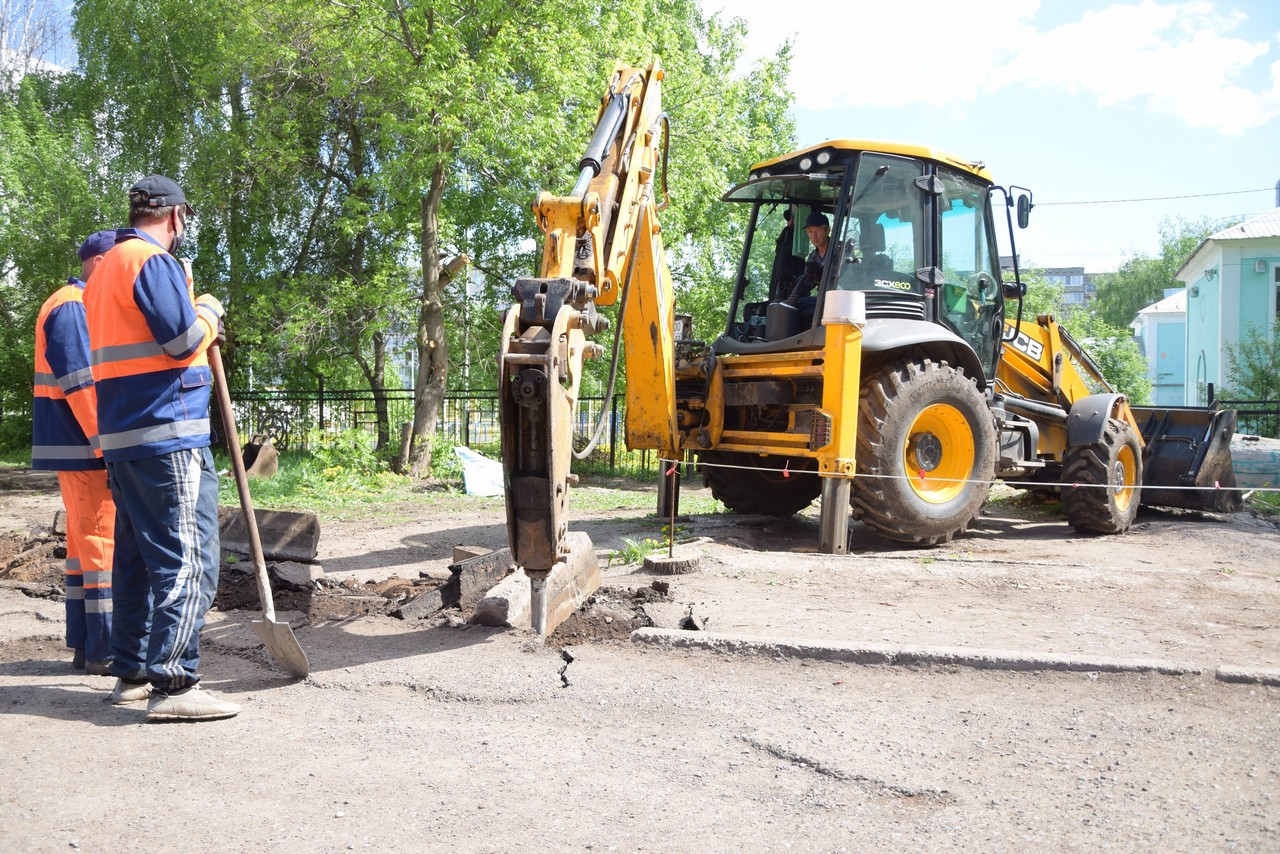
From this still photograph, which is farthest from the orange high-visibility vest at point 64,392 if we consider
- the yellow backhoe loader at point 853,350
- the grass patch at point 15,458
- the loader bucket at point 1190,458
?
the grass patch at point 15,458

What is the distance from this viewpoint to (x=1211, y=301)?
28.4 metres

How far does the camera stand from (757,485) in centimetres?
918

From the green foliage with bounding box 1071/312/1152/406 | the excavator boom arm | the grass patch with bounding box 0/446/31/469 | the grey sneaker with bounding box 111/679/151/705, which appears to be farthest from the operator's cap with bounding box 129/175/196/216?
the green foliage with bounding box 1071/312/1152/406

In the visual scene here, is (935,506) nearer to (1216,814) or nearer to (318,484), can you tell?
(1216,814)

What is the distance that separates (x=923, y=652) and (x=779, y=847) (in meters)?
1.94

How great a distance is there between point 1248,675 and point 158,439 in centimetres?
449

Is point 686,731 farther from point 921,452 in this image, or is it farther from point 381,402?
point 381,402

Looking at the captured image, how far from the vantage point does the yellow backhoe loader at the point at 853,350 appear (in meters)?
6.80

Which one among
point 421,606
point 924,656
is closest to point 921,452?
point 924,656

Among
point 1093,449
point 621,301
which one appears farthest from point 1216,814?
point 1093,449

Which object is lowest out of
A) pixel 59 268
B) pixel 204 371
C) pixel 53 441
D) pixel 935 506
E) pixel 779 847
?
pixel 779 847

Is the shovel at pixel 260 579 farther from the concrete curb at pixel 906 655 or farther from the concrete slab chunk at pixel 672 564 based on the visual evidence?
the concrete slab chunk at pixel 672 564

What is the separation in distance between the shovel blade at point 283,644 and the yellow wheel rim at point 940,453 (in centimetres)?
506

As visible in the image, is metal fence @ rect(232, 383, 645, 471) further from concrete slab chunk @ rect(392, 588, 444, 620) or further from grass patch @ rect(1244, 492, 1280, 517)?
concrete slab chunk @ rect(392, 588, 444, 620)
